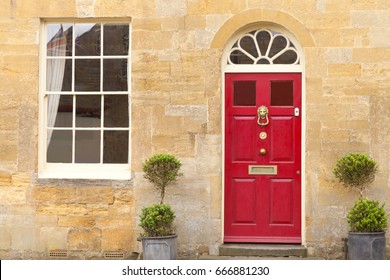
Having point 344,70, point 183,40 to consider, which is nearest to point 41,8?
point 183,40

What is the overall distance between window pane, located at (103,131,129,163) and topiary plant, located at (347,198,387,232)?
10.2 ft

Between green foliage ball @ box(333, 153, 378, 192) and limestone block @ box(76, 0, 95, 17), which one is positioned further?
limestone block @ box(76, 0, 95, 17)

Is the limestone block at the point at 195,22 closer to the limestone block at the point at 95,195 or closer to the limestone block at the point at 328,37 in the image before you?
the limestone block at the point at 328,37

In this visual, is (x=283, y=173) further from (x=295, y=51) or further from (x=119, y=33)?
(x=119, y=33)

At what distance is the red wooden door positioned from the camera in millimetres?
9594

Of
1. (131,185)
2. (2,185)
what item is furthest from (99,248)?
(2,185)

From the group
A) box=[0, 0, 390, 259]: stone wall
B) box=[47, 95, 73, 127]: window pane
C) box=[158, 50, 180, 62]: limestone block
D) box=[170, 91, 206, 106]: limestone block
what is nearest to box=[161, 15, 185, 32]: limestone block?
box=[0, 0, 390, 259]: stone wall

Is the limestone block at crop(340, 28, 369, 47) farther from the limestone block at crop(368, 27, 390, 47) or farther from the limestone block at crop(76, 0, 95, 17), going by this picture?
the limestone block at crop(76, 0, 95, 17)

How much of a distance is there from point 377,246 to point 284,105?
7.25 ft

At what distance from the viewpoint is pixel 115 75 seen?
980cm

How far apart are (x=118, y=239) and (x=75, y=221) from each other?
0.63 metres

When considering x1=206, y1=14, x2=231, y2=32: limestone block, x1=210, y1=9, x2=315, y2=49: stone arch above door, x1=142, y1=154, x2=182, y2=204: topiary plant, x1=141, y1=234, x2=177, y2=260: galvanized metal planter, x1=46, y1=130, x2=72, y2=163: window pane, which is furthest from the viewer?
x1=46, y1=130, x2=72, y2=163: window pane

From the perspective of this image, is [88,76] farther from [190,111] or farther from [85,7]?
[190,111]

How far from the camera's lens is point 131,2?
31.7ft
